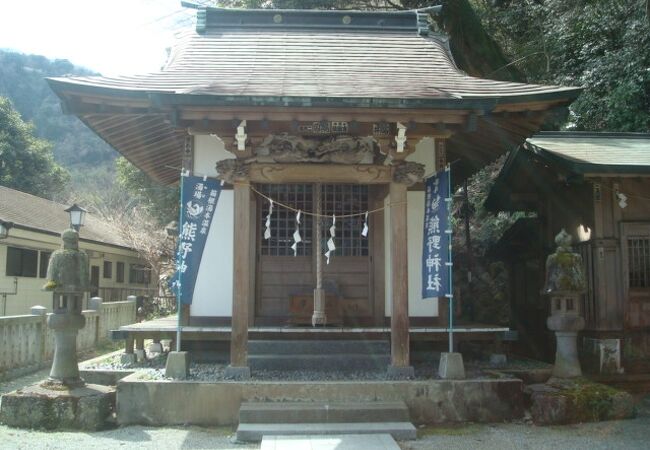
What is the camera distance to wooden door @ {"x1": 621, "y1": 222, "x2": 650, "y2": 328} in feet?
31.8

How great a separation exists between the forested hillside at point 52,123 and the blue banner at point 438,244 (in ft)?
179

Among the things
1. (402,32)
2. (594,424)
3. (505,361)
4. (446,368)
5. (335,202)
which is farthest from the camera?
(402,32)

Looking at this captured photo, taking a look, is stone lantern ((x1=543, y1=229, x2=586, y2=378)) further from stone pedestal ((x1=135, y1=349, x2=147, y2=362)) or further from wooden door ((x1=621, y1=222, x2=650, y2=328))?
stone pedestal ((x1=135, y1=349, x2=147, y2=362))

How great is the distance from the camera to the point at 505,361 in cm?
958

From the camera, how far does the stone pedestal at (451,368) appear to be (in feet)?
26.2

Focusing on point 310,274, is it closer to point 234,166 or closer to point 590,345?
point 234,166

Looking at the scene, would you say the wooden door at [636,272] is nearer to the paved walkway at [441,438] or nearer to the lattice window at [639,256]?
the lattice window at [639,256]

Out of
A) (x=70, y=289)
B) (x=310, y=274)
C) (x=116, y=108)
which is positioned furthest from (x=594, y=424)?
(x=116, y=108)

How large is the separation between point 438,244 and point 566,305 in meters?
1.99

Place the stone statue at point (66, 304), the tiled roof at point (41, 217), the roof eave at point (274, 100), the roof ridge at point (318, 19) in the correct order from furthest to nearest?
the tiled roof at point (41, 217) < the roof ridge at point (318, 19) < the stone statue at point (66, 304) < the roof eave at point (274, 100)

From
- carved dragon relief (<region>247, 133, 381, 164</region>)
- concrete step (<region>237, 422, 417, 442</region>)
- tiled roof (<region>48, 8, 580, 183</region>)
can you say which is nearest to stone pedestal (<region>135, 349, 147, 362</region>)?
concrete step (<region>237, 422, 417, 442</region>)

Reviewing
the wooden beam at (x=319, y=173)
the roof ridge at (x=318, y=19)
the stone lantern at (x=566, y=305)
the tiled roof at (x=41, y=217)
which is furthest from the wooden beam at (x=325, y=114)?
the tiled roof at (x=41, y=217)

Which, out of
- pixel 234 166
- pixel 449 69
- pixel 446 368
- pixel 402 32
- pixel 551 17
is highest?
pixel 551 17

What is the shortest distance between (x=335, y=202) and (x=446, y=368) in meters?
3.57
